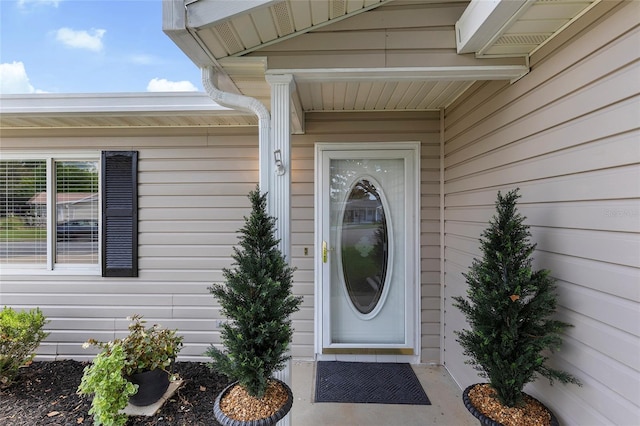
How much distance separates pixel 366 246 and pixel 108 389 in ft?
7.59

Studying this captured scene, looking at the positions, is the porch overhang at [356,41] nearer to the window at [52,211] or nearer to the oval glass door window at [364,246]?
the oval glass door window at [364,246]

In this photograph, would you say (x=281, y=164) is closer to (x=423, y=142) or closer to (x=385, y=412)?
(x=423, y=142)

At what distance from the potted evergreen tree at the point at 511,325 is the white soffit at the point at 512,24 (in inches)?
33.9

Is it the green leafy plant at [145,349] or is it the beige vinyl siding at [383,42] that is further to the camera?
the green leafy plant at [145,349]

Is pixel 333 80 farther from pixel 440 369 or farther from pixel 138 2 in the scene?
pixel 138 2

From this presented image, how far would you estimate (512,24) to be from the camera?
1.46m

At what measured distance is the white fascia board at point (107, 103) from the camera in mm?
2543

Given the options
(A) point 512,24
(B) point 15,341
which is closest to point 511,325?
(A) point 512,24

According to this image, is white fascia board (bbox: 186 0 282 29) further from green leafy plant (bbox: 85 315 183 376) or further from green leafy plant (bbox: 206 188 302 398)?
green leafy plant (bbox: 85 315 183 376)

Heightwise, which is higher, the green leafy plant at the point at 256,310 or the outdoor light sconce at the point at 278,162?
the outdoor light sconce at the point at 278,162

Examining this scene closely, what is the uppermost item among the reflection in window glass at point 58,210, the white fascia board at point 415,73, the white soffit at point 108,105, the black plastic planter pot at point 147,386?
the white soffit at point 108,105

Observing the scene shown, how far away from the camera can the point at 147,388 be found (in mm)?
2189

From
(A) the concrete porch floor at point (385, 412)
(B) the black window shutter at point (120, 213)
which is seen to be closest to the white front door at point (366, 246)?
(A) the concrete porch floor at point (385, 412)

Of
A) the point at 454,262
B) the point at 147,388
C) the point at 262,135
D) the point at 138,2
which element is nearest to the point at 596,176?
the point at 454,262
